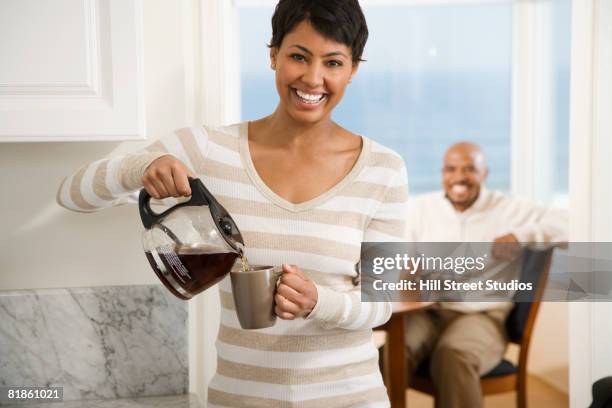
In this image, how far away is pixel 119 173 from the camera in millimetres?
1253

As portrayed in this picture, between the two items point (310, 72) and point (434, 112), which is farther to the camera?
point (434, 112)

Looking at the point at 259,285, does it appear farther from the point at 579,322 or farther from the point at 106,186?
the point at 579,322

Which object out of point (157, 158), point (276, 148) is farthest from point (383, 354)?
point (157, 158)

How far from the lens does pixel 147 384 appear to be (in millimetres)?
1518

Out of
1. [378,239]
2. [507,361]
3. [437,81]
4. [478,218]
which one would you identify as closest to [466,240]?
[478,218]

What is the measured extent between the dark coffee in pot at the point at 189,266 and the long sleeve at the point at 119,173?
0.14m

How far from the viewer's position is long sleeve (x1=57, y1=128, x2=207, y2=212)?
1236 mm

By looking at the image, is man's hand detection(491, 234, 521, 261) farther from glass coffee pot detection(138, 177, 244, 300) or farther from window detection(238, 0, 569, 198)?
glass coffee pot detection(138, 177, 244, 300)

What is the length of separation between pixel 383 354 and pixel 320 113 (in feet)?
5.77

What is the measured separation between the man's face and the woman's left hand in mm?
2500

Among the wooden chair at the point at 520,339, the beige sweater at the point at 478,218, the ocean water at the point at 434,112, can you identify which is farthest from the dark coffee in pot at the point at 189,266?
the ocean water at the point at 434,112

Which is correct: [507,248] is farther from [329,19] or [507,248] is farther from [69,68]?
Answer: [69,68]

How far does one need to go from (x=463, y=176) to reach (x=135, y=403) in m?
2.43

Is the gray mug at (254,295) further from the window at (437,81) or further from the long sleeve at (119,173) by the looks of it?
the window at (437,81)
